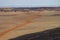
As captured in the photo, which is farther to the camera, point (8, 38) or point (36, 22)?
point (36, 22)

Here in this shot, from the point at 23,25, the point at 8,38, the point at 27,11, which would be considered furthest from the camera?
the point at 27,11

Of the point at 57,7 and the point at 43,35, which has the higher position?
the point at 57,7

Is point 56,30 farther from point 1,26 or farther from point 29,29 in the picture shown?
point 1,26

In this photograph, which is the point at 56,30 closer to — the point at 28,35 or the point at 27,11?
the point at 28,35

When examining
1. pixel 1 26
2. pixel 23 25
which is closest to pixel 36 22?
pixel 23 25

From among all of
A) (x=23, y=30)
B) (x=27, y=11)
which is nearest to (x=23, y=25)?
(x=23, y=30)

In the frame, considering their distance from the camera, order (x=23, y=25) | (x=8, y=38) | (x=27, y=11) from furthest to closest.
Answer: (x=27, y=11)
(x=23, y=25)
(x=8, y=38)
